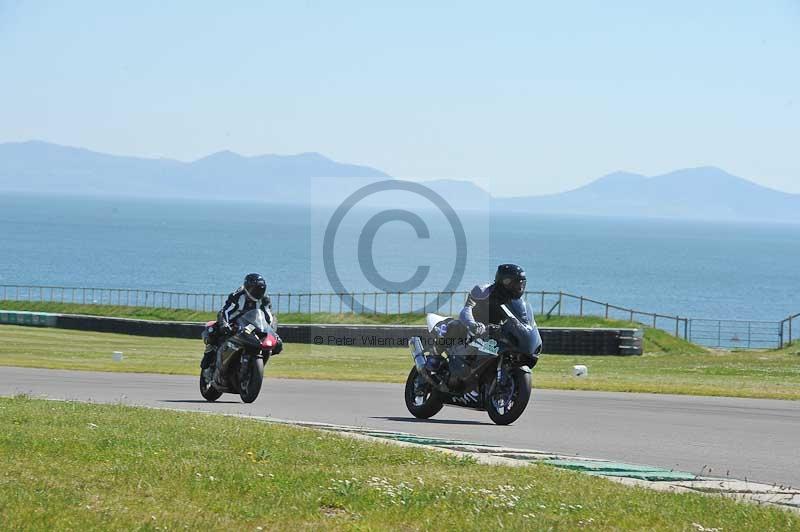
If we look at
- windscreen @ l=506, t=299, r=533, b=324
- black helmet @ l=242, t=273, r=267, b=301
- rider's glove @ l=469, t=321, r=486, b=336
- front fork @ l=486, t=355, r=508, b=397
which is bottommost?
front fork @ l=486, t=355, r=508, b=397

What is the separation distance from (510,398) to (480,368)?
542 mm

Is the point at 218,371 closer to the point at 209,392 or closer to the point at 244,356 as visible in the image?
the point at 209,392

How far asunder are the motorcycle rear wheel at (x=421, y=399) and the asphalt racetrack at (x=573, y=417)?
18 cm

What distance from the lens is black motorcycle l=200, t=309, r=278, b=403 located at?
18.8 metres

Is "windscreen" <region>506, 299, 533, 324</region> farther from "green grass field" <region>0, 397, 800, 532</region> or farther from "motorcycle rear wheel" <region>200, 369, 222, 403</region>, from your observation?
"motorcycle rear wheel" <region>200, 369, 222, 403</region>

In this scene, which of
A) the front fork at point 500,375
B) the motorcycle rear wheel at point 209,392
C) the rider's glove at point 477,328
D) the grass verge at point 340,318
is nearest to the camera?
the rider's glove at point 477,328

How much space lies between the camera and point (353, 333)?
45.6 m

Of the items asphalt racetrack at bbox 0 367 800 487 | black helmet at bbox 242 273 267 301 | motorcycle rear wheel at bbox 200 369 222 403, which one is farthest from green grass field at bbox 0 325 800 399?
black helmet at bbox 242 273 267 301

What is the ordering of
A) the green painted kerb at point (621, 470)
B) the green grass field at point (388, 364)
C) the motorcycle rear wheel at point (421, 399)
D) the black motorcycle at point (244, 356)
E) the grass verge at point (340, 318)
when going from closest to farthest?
the green painted kerb at point (621, 470) < the motorcycle rear wheel at point (421, 399) < the black motorcycle at point (244, 356) < the green grass field at point (388, 364) < the grass verge at point (340, 318)

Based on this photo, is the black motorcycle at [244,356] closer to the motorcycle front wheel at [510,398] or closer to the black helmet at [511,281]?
the motorcycle front wheel at [510,398]

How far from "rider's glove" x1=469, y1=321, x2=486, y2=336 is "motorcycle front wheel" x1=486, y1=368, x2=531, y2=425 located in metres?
0.64

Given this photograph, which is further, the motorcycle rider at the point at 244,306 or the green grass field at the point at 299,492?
the motorcycle rider at the point at 244,306

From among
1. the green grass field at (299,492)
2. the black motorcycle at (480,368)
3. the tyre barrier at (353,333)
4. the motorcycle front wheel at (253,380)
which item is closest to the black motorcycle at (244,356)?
the motorcycle front wheel at (253,380)

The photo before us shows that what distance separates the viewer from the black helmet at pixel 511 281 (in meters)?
15.5
